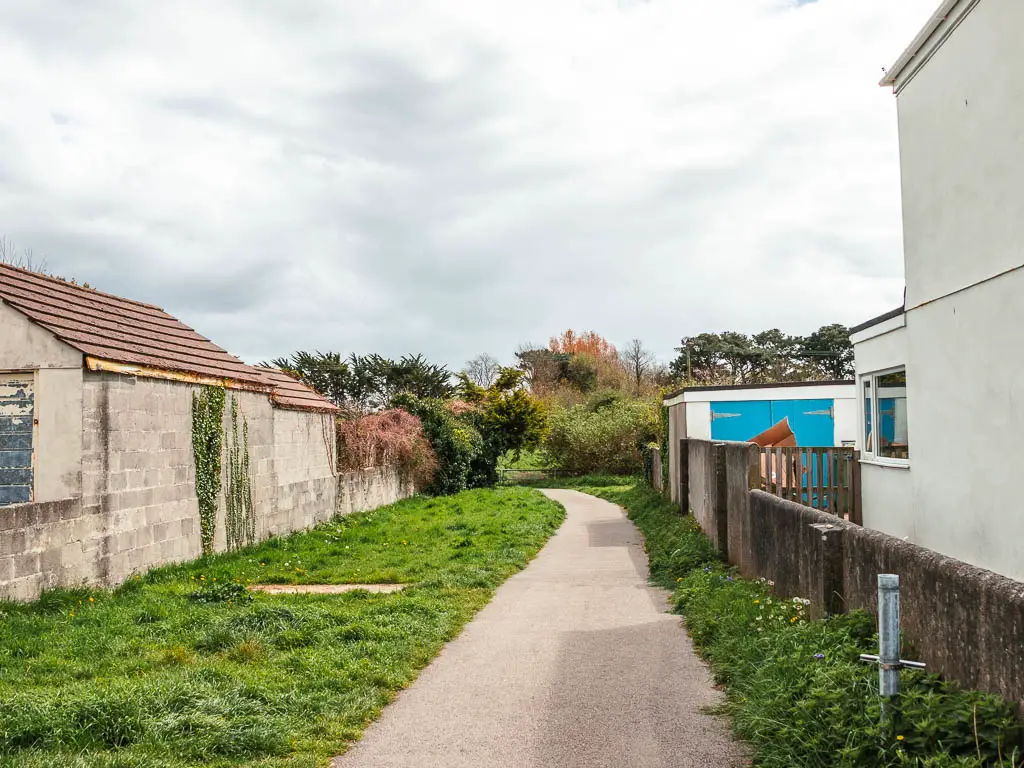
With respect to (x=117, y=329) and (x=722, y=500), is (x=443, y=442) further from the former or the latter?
(x=722, y=500)

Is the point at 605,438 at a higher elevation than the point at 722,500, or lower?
higher

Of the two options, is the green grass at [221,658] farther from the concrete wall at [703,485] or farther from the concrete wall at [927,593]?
the concrete wall at [927,593]

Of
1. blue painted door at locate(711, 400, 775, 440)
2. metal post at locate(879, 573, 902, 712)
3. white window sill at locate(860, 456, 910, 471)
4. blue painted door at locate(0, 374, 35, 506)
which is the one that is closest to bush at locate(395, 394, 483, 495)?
blue painted door at locate(711, 400, 775, 440)

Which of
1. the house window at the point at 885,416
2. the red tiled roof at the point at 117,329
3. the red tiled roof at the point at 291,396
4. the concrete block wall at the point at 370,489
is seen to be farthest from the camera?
the concrete block wall at the point at 370,489

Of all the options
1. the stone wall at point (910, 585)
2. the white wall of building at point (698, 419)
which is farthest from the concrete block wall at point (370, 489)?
the stone wall at point (910, 585)

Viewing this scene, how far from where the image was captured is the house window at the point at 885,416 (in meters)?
11.0

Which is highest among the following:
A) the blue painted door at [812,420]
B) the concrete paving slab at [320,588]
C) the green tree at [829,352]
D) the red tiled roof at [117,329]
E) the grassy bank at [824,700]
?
the green tree at [829,352]

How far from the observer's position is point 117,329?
12.4m

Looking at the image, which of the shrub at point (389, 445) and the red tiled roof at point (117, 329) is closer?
the red tiled roof at point (117, 329)

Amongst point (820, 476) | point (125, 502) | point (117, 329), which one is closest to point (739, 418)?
point (820, 476)

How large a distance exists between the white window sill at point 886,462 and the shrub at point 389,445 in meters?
14.0

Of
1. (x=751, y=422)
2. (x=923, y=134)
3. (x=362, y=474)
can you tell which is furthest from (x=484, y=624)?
(x=751, y=422)

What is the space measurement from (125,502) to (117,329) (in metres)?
2.86

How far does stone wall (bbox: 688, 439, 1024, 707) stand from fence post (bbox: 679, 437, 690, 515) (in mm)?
7897
